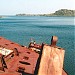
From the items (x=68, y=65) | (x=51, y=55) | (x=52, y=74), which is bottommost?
(x=68, y=65)

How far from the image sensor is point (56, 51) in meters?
4.23

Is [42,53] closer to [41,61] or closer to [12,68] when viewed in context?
[41,61]

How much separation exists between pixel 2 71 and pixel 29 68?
1.65 metres

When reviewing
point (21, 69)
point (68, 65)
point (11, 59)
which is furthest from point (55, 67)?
point (68, 65)

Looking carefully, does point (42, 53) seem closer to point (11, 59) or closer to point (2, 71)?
point (2, 71)

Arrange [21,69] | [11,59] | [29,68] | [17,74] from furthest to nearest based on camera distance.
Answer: [11,59], [29,68], [21,69], [17,74]

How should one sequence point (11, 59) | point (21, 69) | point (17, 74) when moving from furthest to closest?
1. point (11, 59)
2. point (21, 69)
3. point (17, 74)

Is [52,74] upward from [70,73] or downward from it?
upward

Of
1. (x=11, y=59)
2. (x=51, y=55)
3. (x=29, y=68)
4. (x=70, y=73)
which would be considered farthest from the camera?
(x=70, y=73)

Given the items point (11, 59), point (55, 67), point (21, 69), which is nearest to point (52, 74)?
point (55, 67)

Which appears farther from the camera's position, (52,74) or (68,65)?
(68,65)

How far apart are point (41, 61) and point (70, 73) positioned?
92.4 ft

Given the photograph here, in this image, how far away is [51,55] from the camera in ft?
13.8

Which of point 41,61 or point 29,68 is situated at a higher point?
point 41,61
